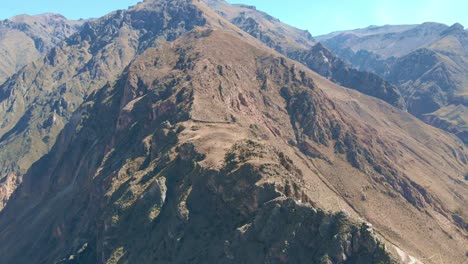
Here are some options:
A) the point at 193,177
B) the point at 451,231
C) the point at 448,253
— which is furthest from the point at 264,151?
the point at 451,231

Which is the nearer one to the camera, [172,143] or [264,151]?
[264,151]

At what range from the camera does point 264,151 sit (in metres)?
140

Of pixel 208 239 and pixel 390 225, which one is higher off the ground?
pixel 208 239

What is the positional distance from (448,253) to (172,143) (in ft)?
378

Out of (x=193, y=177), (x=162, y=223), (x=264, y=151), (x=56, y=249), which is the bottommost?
(x=56, y=249)

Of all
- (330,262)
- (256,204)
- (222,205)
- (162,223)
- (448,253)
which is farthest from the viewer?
(448,253)

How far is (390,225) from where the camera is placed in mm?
183750

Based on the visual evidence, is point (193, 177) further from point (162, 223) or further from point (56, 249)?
point (56, 249)

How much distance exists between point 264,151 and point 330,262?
4873cm

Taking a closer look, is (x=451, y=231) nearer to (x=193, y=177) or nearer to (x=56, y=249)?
(x=193, y=177)

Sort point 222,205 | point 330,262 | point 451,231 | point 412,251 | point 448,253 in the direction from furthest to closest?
point 451,231, point 448,253, point 412,251, point 222,205, point 330,262

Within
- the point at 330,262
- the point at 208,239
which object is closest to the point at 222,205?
the point at 208,239

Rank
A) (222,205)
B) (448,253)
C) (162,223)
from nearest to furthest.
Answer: (222,205) < (162,223) < (448,253)

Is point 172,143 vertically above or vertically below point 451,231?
above
